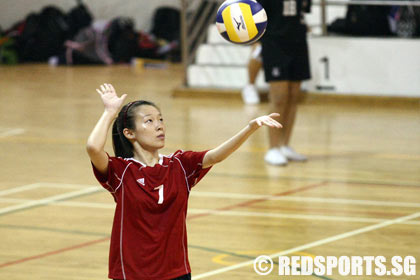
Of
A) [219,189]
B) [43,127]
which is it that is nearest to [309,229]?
[219,189]

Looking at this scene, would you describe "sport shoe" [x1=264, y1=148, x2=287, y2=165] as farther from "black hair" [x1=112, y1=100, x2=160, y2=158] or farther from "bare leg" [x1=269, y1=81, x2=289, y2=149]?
"black hair" [x1=112, y1=100, x2=160, y2=158]

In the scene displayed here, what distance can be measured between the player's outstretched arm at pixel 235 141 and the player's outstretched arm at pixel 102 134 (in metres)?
0.46

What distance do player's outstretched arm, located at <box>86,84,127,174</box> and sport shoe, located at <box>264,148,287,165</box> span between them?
4.70 m

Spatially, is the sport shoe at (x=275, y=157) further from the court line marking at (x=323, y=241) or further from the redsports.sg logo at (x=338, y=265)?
the redsports.sg logo at (x=338, y=265)

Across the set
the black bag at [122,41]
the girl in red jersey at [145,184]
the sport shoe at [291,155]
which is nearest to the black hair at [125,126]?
the girl in red jersey at [145,184]

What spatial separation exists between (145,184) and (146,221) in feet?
0.53

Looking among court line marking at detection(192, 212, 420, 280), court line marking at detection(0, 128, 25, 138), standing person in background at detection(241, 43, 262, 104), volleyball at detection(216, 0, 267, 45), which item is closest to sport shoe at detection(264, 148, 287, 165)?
court line marking at detection(192, 212, 420, 280)

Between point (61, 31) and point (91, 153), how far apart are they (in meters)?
16.3

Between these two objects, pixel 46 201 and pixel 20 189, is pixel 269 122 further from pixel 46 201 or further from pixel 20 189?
pixel 20 189

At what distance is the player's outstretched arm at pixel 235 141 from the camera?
3.61 meters

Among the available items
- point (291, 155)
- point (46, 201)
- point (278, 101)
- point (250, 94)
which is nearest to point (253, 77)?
point (250, 94)

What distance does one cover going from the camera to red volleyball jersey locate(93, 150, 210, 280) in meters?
3.62

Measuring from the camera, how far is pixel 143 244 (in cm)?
364

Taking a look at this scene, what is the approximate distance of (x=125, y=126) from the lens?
12.5 feet
